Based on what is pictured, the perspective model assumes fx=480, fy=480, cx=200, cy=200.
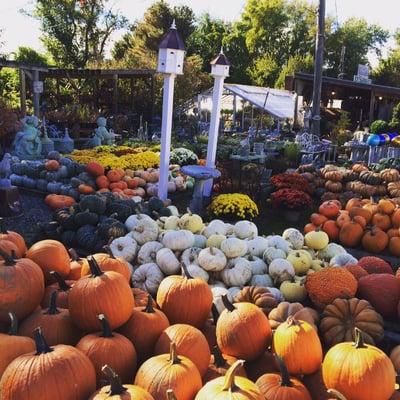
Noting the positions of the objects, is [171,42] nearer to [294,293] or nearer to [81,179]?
[81,179]

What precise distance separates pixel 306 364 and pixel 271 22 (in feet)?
160

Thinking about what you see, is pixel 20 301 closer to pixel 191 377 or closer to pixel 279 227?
pixel 191 377

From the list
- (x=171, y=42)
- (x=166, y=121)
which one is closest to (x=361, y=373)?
(x=166, y=121)

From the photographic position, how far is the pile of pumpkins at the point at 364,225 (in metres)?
6.12

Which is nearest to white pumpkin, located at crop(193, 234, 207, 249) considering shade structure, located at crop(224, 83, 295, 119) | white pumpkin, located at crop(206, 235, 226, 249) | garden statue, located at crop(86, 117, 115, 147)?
white pumpkin, located at crop(206, 235, 226, 249)

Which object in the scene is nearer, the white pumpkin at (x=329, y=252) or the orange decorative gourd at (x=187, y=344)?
the orange decorative gourd at (x=187, y=344)

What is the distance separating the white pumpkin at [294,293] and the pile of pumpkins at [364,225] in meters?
2.82

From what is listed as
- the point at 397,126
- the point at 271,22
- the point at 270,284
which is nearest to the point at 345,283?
the point at 270,284

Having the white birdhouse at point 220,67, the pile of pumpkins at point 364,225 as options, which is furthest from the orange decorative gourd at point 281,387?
the white birdhouse at point 220,67

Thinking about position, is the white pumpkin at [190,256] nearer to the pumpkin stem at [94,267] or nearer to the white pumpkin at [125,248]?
the white pumpkin at [125,248]

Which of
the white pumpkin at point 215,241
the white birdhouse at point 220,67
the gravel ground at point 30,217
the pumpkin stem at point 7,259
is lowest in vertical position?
the gravel ground at point 30,217

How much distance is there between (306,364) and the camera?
2.20 metres

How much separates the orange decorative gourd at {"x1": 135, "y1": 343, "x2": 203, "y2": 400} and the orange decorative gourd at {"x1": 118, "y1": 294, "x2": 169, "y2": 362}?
35 cm

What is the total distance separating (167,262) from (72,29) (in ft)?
120
